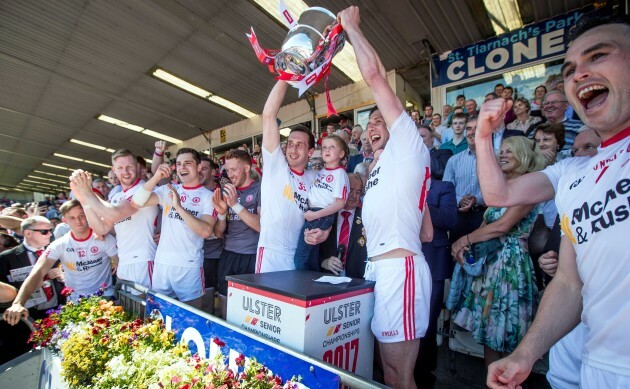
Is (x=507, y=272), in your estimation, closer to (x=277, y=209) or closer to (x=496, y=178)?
(x=496, y=178)

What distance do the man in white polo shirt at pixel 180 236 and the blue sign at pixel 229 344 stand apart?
0.58 m

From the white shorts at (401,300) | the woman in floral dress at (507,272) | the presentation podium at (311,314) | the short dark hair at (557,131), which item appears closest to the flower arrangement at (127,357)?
the presentation podium at (311,314)

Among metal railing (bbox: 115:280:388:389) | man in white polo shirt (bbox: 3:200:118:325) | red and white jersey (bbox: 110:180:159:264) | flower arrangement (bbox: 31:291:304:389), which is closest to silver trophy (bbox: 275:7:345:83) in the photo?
→ metal railing (bbox: 115:280:388:389)

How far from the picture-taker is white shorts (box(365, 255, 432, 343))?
1.69 meters

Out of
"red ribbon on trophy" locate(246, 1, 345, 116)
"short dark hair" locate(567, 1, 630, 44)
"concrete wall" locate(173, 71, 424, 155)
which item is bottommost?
"short dark hair" locate(567, 1, 630, 44)

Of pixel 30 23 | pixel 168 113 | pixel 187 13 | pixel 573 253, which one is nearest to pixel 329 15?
pixel 573 253

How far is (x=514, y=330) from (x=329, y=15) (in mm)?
2639

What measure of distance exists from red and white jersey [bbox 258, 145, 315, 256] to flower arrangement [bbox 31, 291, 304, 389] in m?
1.05

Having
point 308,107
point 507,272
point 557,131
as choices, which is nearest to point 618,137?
point 507,272

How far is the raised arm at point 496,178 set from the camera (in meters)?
1.34

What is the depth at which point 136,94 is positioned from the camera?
1174cm

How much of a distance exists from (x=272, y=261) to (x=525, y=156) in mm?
2222

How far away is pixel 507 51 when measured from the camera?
825 centimetres

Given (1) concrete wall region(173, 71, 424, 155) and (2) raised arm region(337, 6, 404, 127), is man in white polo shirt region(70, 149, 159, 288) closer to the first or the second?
(2) raised arm region(337, 6, 404, 127)
